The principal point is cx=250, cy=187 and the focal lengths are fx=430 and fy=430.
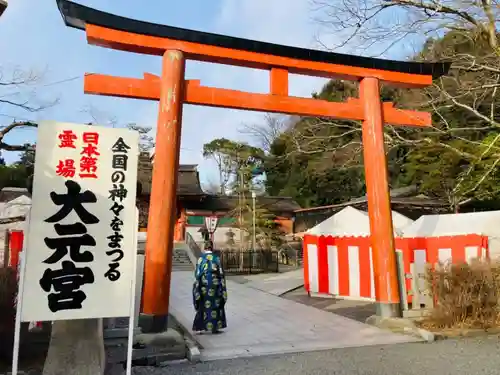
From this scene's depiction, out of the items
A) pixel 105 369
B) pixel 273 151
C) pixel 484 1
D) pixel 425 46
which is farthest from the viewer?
pixel 273 151

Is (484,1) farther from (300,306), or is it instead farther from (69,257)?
(69,257)

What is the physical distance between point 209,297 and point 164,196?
1.86m

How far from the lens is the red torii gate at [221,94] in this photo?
6123 mm

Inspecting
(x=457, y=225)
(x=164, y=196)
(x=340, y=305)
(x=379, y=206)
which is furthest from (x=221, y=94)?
(x=457, y=225)

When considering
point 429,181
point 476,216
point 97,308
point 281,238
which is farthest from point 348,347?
point 281,238

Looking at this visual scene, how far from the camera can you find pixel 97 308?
13.3 ft

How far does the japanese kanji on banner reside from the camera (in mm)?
3928

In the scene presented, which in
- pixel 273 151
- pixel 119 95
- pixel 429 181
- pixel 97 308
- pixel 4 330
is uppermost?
pixel 273 151

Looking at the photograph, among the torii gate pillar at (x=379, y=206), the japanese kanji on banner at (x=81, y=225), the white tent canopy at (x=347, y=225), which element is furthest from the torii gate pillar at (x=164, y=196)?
the white tent canopy at (x=347, y=225)

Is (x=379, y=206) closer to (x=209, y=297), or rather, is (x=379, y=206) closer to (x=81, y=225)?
(x=209, y=297)

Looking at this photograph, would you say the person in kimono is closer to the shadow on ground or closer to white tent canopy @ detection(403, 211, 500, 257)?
the shadow on ground

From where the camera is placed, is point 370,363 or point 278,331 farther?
point 278,331

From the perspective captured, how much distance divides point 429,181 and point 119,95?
1851 cm

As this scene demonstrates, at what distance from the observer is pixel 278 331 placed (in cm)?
704
